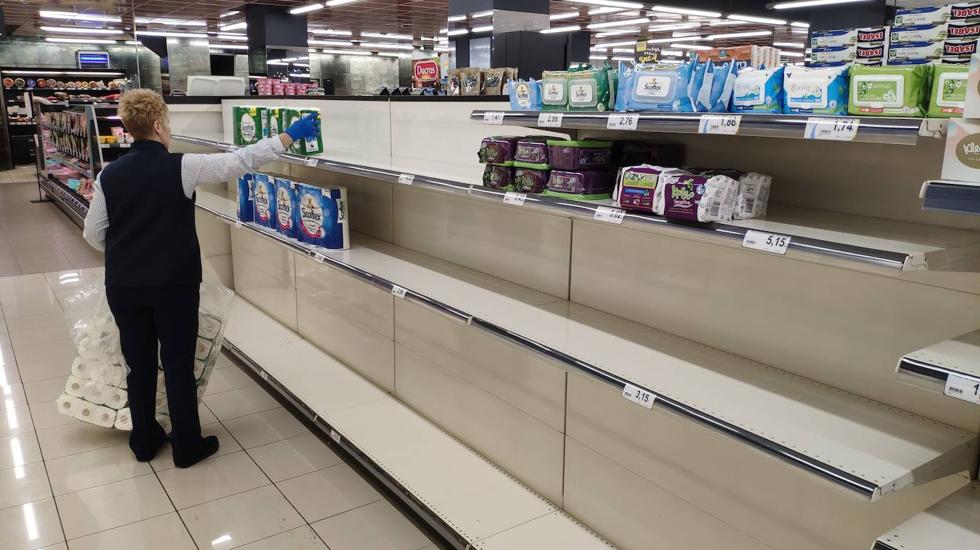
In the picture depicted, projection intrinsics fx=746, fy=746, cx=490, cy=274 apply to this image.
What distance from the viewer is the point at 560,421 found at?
2.84 meters

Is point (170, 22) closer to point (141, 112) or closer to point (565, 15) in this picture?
point (565, 15)

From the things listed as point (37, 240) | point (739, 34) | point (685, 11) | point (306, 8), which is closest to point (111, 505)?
point (37, 240)

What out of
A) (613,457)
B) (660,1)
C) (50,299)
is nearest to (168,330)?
(613,457)

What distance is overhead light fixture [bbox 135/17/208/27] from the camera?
17609 millimetres

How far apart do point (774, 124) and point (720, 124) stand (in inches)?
6.1

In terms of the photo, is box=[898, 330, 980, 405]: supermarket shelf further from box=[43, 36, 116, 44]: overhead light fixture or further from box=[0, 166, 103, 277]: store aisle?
box=[43, 36, 116, 44]: overhead light fixture

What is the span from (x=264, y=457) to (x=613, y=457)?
5.99 feet

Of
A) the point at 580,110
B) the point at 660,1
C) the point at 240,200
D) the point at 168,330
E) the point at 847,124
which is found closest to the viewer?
the point at 847,124

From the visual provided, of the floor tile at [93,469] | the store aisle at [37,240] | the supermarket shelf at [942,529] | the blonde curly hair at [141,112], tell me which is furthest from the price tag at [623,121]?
the store aisle at [37,240]

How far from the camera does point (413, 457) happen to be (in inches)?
129

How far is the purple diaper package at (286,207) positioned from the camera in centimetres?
418

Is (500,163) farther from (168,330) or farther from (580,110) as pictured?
(168,330)

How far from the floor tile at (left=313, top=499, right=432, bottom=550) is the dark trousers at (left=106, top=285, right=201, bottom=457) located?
89 cm

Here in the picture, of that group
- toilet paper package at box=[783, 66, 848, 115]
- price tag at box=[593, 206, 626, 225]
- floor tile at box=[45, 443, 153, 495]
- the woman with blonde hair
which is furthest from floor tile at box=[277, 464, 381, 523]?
toilet paper package at box=[783, 66, 848, 115]
